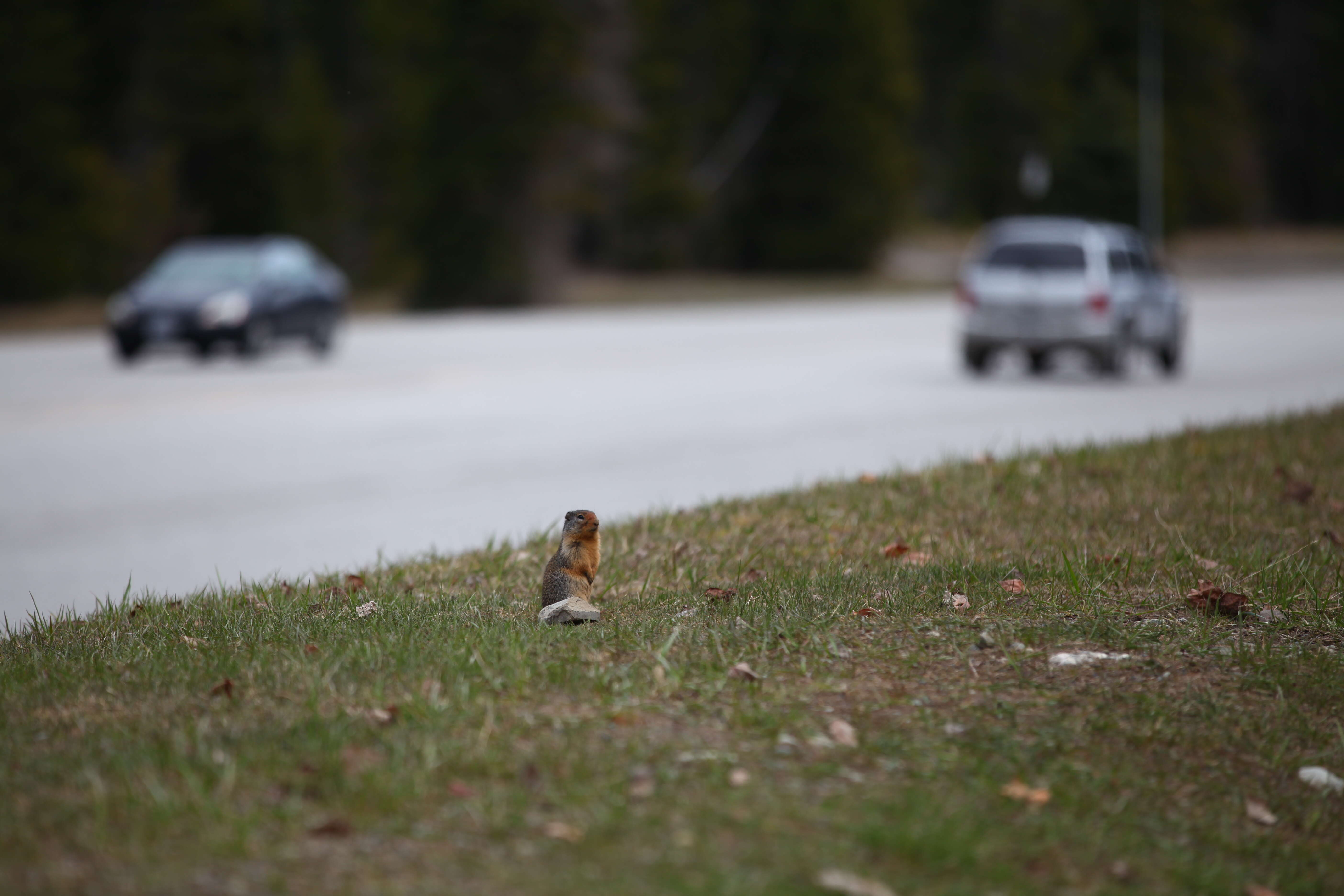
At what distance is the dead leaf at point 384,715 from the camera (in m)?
4.84

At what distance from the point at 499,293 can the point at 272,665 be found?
37.5m

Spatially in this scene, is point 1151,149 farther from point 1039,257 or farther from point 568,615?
point 568,615

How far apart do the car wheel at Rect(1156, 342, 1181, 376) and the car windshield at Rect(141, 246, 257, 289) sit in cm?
1312

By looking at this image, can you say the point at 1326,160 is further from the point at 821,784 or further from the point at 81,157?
the point at 821,784

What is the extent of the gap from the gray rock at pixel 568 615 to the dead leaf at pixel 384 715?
1.23 metres

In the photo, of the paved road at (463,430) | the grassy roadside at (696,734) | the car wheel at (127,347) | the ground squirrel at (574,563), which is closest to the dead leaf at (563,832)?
the grassy roadside at (696,734)

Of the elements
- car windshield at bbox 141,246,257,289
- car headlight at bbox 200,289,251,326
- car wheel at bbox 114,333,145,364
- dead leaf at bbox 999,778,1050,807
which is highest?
car windshield at bbox 141,246,257,289

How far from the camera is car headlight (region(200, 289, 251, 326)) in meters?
23.3

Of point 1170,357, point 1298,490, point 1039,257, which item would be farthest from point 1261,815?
point 1170,357

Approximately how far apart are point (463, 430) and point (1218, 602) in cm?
976

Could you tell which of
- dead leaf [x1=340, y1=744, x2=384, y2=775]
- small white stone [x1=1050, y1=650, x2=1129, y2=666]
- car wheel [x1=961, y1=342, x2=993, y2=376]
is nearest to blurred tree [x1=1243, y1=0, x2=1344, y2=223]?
car wheel [x1=961, y1=342, x2=993, y2=376]

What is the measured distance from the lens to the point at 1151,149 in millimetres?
54469

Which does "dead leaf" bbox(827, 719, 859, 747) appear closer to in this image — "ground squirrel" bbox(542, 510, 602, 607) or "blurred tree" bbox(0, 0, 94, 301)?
"ground squirrel" bbox(542, 510, 602, 607)

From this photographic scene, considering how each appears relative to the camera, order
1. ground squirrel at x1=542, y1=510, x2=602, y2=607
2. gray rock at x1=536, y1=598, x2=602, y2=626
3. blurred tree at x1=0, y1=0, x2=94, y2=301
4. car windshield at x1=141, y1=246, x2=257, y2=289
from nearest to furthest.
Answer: gray rock at x1=536, y1=598, x2=602, y2=626 → ground squirrel at x1=542, y1=510, x2=602, y2=607 → car windshield at x1=141, y1=246, x2=257, y2=289 → blurred tree at x1=0, y1=0, x2=94, y2=301
